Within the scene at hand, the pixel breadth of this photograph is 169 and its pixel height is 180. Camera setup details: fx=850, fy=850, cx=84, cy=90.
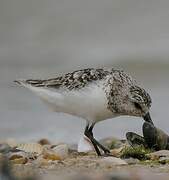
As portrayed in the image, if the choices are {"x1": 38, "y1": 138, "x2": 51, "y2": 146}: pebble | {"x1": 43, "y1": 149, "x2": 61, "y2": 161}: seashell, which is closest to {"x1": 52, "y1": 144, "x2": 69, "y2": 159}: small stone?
{"x1": 43, "y1": 149, "x2": 61, "y2": 161}: seashell

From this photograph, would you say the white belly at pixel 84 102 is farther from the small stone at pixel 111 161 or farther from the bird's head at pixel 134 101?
the small stone at pixel 111 161

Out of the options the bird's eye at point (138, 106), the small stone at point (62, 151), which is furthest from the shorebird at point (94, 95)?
the small stone at point (62, 151)

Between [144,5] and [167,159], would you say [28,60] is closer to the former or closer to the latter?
[144,5]

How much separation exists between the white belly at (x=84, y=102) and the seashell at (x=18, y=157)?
2.00ft

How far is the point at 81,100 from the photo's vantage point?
748 cm

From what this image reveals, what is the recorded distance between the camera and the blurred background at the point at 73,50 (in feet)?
34.4

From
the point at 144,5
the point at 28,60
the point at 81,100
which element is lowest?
the point at 81,100

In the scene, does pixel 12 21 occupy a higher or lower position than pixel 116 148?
higher

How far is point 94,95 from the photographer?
746cm

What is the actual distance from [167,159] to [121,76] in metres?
1.02

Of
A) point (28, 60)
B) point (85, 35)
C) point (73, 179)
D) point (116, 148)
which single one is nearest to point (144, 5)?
point (85, 35)

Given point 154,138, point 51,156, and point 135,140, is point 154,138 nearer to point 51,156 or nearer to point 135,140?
point 135,140

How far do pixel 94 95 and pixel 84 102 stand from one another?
107 millimetres

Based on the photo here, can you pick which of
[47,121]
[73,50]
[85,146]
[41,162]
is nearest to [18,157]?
[41,162]
